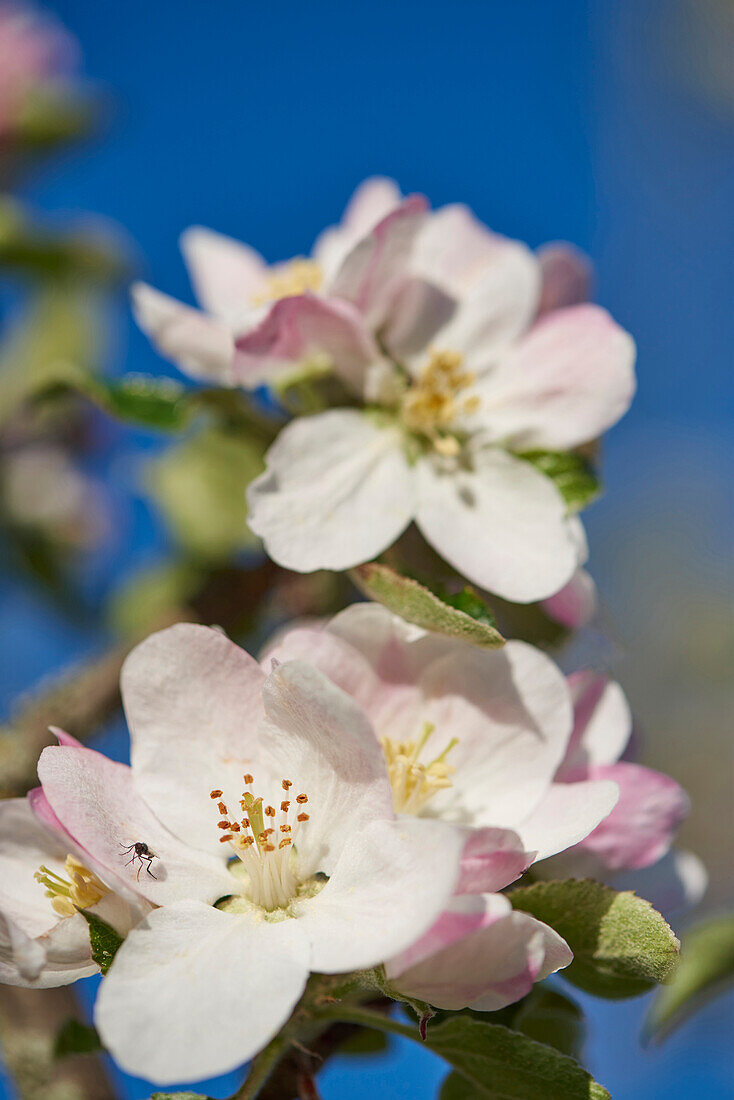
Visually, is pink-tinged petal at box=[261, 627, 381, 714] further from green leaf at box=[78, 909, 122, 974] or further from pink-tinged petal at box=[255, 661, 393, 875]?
green leaf at box=[78, 909, 122, 974]

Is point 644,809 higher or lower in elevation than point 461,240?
lower

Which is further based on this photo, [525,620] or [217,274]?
[217,274]

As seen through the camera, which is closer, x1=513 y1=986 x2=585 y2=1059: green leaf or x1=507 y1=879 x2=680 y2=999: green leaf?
x1=507 y1=879 x2=680 y2=999: green leaf

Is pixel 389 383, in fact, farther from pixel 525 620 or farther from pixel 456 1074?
pixel 456 1074

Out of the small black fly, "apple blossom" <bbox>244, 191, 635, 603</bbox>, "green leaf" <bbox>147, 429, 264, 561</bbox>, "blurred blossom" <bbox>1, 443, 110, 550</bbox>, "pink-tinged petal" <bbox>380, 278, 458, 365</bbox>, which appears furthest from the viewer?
"blurred blossom" <bbox>1, 443, 110, 550</bbox>

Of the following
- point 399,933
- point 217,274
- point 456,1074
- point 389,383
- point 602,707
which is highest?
point 217,274

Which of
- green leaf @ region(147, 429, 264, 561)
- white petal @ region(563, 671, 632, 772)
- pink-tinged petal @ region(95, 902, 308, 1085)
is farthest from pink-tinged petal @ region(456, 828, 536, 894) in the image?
green leaf @ region(147, 429, 264, 561)

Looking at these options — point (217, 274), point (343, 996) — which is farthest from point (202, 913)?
point (217, 274)

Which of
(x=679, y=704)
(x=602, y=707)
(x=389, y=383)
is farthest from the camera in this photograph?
(x=679, y=704)
